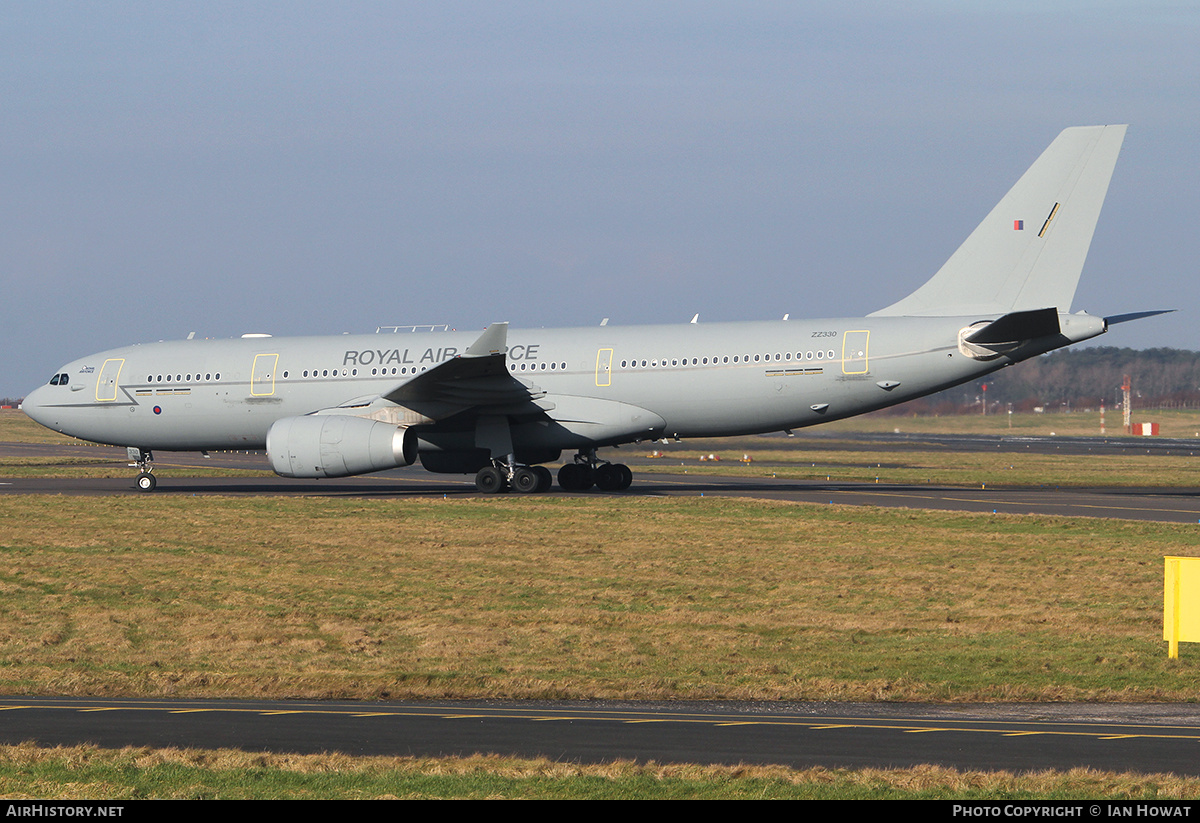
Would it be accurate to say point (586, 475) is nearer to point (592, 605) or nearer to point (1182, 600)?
point (592, 605)

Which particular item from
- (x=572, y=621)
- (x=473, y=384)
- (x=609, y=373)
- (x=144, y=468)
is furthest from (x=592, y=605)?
(x=144, y=468)

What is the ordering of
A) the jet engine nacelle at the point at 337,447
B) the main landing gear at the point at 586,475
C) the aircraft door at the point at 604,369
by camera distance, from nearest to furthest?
the jet engine nacelle at the point at 337,447, the aircraft door at the point at 604,369, the main landing gear at the point at 586,475

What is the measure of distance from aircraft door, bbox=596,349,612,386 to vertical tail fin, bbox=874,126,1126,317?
28.5ft

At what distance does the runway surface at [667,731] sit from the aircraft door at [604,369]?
20547mm

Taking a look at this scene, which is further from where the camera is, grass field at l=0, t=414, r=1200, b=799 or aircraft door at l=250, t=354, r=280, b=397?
aircraft door at l=250, t=354, r=280, b=397

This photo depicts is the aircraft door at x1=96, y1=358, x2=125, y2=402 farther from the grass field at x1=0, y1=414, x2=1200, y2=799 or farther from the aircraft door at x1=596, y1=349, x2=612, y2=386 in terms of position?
the aircraft door at x1=596, y1=349, x2=612, y2=386

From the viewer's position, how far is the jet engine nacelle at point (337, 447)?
3172 centimetres

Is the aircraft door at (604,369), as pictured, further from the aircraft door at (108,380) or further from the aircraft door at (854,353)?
the aircraft door at (108,380)

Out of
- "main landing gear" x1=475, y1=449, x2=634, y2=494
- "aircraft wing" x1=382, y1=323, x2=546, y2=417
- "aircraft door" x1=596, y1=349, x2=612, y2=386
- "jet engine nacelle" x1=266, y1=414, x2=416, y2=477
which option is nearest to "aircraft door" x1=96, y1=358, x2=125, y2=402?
"jet engine nacelle" x1=266, y1=414, x2=416, y2=477

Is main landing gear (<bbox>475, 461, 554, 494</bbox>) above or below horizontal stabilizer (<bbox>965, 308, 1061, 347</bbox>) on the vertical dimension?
below

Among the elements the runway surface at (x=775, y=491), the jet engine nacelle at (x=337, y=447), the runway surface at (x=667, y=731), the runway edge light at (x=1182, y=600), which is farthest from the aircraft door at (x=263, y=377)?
the runway edge light at (x=1182, y=600)

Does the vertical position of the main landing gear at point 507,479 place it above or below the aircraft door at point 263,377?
below

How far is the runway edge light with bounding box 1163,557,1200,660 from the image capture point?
42.2 ft

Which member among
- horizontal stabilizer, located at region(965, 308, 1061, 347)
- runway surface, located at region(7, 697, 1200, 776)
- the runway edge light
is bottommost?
runway surface, located at region(7, 697, 1200, 776)
